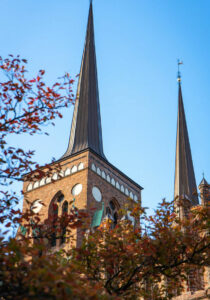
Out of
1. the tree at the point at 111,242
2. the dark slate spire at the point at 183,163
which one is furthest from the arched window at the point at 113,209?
the tree at the point at 111,242

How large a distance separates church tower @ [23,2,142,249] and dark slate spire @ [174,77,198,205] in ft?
18.3

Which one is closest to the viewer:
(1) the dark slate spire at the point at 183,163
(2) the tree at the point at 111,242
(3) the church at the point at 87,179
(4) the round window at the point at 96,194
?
(2) the tree at the point at 111,242

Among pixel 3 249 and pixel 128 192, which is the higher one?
pixel 128 192

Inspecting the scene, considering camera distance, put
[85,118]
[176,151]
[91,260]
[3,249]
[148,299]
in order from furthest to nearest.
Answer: [176,151], [85,118], [148,299], [91,260], [3,249]

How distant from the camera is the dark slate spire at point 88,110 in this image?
36.3 meters

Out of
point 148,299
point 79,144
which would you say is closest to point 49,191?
point 79,144

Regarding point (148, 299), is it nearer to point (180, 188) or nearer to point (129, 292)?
point (129, 292)

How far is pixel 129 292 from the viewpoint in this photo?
10.4m

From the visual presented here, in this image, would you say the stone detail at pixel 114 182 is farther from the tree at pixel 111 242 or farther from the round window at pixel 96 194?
the tree at pixel 111 242

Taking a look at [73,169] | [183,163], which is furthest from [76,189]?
[183,163]

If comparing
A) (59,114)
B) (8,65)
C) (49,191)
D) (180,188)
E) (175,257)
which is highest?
(180,188)

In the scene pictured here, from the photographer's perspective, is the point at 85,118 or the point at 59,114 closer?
the point at 59,114

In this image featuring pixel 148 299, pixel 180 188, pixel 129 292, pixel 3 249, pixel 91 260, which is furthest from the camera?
pixel 180 188

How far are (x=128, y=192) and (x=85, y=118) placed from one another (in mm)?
6379
